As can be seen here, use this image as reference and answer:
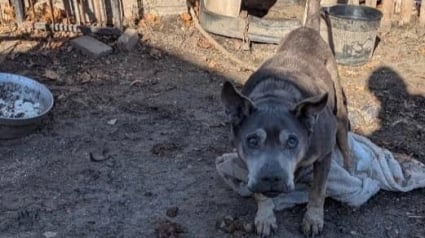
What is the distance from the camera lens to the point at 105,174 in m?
5.06

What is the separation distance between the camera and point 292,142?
3656 mm

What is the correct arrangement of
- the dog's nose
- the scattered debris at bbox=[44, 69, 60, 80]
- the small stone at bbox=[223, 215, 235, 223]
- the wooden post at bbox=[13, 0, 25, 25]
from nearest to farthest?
the dog's nose
the small stone at bbox=[223, 215, 235, 223]
the scattered debris at bbox=[44, 69, 60, 80]
the wooden post at bbox=[13, 0, 25, 25]

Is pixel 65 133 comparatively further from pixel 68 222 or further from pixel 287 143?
pixel 287 143

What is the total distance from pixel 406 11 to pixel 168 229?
4902mm

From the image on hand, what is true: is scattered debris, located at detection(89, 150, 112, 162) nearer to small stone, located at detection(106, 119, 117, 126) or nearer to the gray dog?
small stone, located at detection(106, 119, 117, 126)

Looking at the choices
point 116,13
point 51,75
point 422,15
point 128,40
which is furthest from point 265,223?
point 422,15

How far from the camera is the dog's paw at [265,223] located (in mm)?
4293

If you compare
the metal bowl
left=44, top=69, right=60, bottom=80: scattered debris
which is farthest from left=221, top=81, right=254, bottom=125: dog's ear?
left=44, top=69, right=60, bottom=80: scattered debris

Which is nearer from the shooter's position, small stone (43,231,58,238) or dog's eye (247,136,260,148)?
dog's eye (247,136,260,148)

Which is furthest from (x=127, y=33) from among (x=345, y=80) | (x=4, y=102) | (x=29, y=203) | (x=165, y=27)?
(x=29, y=203)

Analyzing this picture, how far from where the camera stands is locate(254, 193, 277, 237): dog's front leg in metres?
4.29

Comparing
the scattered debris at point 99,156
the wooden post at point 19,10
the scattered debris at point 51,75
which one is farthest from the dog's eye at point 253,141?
the wooden post at point 19,10

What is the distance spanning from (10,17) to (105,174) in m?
3.32

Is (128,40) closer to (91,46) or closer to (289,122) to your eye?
(91,46)
